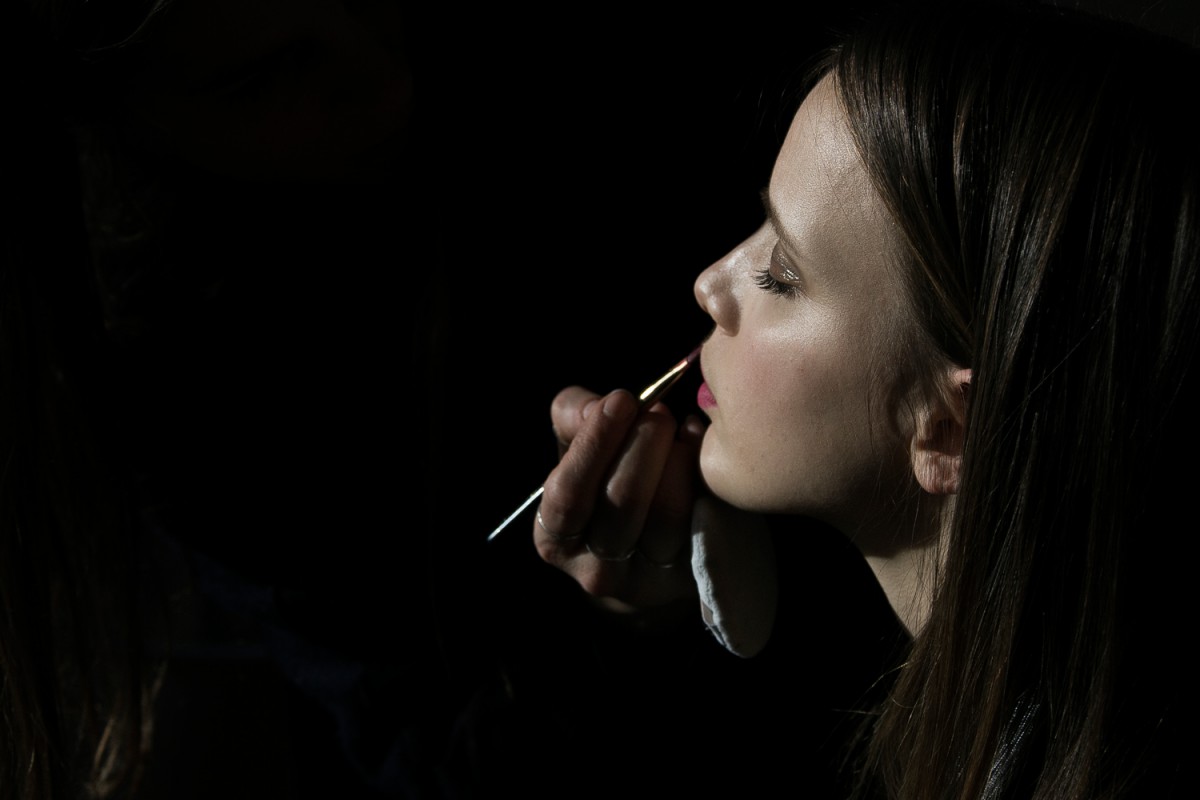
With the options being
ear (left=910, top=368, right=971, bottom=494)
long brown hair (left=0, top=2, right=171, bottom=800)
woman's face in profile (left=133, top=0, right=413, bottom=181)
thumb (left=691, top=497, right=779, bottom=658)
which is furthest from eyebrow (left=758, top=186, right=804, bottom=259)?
long brown hair (left=0, top=2, right=171, bottom=800)

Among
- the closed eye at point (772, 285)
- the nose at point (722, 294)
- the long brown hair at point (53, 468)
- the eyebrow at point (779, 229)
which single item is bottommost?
the long brown hair at point (53, 468)

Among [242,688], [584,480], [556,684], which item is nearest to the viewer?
[584,480]

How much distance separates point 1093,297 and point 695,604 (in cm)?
50

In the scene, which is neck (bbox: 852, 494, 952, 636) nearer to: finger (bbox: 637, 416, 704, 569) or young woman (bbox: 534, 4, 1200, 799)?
young woman (bbox: 534, 4, 1200, 799)

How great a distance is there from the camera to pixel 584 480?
2.62 feet

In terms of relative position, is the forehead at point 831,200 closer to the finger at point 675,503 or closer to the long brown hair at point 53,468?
the finger at point 675,503

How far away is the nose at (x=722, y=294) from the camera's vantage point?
71 cm

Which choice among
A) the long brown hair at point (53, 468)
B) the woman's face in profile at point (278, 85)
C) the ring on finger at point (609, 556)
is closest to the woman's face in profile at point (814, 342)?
the ring on finger at point (609, 556)

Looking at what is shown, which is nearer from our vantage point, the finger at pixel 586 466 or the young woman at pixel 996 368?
the young woman at pixel 996 368

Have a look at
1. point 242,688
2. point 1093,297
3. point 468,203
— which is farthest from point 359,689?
point 1093,297

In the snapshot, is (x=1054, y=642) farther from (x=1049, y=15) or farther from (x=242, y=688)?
(x=242, y=688)

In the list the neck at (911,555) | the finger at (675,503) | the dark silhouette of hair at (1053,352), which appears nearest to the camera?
the dark silhouette of hair at (1053,352)

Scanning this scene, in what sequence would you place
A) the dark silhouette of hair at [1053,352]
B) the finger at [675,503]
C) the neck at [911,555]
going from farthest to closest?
the finger at [675,503], the neck at [911,555], the dark silhouette of hair at [1053,352]

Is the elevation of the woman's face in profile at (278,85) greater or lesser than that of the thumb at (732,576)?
greater
